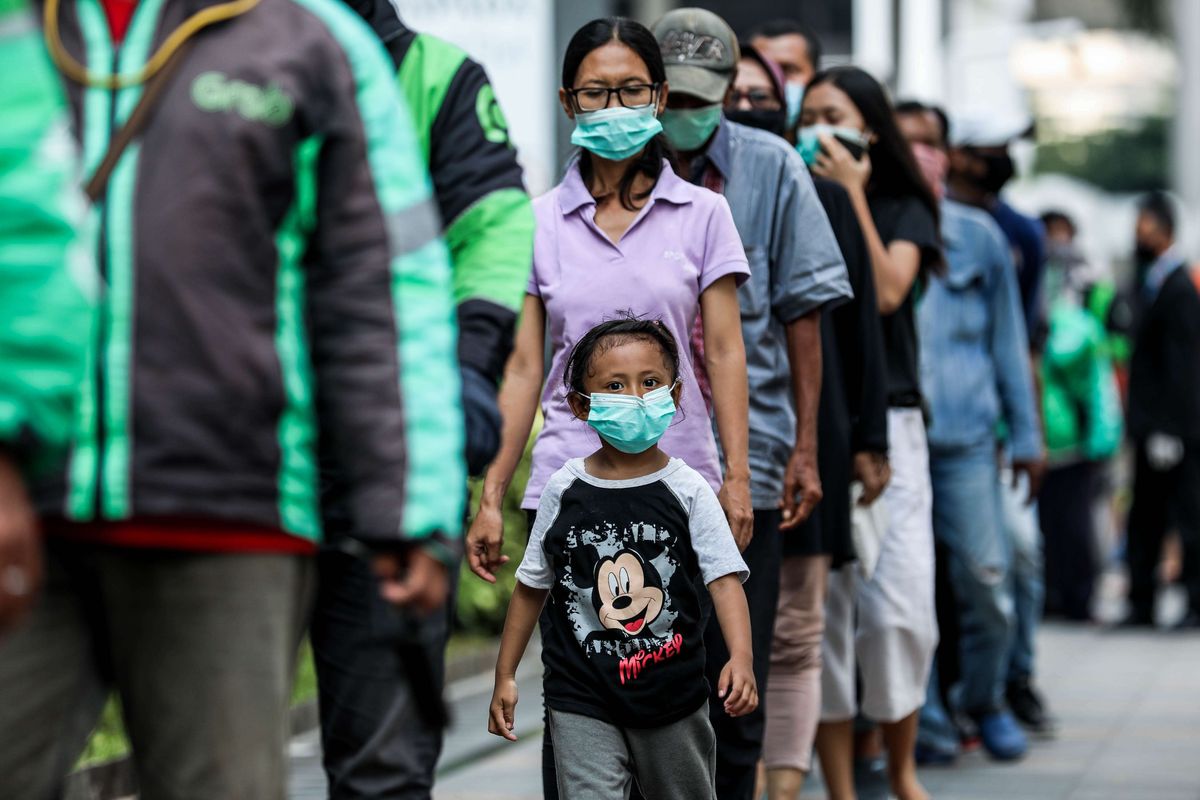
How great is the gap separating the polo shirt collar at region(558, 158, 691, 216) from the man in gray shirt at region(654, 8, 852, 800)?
372 mm

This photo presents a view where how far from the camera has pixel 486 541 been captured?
4.78 m

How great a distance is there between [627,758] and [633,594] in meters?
0.35

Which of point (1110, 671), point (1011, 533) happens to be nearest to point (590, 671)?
point (1011, 533)

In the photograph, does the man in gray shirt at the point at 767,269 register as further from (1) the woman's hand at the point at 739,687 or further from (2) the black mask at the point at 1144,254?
(2) the black mask at the point at 1144,254

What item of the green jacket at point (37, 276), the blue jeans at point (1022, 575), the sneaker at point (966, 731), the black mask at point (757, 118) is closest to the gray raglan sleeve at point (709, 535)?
the black mask at point (757, 118)

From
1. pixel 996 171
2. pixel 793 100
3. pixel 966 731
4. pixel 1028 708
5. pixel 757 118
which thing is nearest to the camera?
pixel 757 118

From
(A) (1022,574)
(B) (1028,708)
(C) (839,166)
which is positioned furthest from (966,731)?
(C) (839,166)

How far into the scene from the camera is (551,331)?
4977 millimetres

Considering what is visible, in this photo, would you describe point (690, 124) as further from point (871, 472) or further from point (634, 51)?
point (871, 472)

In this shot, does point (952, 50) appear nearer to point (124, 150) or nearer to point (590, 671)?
point (590, 671)

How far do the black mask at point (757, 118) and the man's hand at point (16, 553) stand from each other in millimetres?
3486

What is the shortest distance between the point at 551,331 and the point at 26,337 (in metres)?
2.37

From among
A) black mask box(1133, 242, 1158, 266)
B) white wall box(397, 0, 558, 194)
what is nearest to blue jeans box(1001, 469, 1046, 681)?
white wall box(397, 0, 558, 194)

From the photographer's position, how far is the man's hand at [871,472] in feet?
19.6
